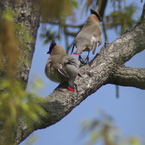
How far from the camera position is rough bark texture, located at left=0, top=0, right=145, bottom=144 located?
371 cm

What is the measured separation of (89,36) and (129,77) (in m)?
1.79

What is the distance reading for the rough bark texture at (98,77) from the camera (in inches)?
146

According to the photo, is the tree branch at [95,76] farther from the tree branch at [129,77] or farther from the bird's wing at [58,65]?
the bird's wing at [58,65]

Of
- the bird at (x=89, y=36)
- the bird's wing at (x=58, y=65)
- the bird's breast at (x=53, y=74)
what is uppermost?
the bird at (x=89, y=36)

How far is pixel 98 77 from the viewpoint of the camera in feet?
14.1

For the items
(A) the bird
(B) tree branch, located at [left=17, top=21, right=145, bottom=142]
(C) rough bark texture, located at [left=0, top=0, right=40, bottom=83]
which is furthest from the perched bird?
(C) rough bark texture, located at [left=0, top=0, right=40, bottom=83]

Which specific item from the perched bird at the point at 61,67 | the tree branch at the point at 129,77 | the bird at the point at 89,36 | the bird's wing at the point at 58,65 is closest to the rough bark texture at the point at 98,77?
the tree branch at the point at 129,77

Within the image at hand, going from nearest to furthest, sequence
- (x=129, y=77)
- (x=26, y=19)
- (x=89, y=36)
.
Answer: (x=26, y=19) → (x=129, y=77) → (x=89, y=36)

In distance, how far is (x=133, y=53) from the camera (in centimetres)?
489

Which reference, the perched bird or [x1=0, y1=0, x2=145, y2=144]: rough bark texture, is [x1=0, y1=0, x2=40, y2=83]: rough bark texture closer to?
[x1=0, y1=0, x2=145, y2=144]: rough bark texture

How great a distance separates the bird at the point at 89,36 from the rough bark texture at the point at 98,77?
908 millimetres

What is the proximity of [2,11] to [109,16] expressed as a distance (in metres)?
2.34

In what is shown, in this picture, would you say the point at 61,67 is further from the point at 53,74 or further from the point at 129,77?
the point at 129,77

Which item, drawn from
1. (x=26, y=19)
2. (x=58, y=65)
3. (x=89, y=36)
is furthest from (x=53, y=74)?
(x=89, y=36)
